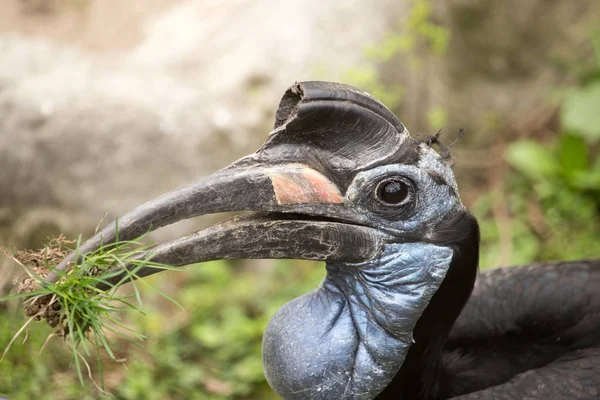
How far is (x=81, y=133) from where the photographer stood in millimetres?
4605

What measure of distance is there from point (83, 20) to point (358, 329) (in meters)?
4.19

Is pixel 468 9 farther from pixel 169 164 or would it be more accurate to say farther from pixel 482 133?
pixel 169 164

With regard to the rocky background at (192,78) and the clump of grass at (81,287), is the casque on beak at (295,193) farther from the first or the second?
the rocky background at (192,78)

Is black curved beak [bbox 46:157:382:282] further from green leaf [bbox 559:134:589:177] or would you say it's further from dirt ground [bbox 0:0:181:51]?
dirt ground [bbox 0:0:181:51]

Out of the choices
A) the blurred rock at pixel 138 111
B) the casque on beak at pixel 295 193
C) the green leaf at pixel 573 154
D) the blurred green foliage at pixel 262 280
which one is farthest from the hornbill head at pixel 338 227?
the green leaf at pixel 573 154

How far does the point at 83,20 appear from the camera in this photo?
584 centimetres

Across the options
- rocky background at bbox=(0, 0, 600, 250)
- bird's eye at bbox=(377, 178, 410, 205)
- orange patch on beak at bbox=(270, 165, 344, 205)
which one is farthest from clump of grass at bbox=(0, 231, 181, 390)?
rocky background at bbox=(0, 0, 600, 250)

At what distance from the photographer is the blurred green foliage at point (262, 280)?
375 cm

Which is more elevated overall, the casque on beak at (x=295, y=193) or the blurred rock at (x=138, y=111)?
the blurred rock at (x=138, y=111)

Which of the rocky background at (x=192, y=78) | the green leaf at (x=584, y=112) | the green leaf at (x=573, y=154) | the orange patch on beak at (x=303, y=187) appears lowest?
the orange patch on beak at (x=303, y=187)

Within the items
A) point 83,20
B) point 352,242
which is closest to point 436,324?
point 352,242

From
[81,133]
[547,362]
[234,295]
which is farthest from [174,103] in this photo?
[547,362]

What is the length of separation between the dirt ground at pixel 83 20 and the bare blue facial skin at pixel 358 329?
3594mm

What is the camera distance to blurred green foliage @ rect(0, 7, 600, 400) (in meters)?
3.75
